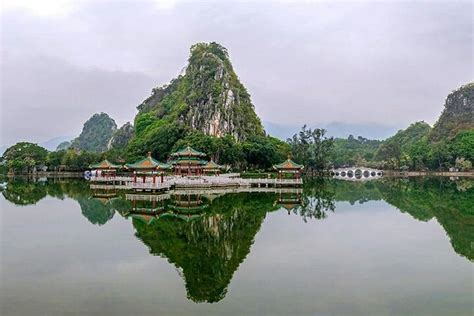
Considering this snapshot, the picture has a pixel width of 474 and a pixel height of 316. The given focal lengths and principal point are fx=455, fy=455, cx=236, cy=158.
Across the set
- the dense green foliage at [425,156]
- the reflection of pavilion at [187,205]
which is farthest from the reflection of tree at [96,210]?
the dense green foliage at [425,156]

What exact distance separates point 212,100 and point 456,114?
6866 centimetres

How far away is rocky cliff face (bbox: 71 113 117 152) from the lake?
125312 millimetres

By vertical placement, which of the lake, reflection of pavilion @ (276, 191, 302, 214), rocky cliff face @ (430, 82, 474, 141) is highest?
rocky cliff face @ (430, 82, 474, 141)

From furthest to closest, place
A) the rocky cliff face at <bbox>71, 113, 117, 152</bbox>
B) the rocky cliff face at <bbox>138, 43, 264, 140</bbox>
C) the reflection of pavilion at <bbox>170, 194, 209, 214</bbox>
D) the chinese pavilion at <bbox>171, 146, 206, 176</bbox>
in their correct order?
the rocky cliff face at <bbox>71, 113, 117, 152</bbox> → the rocky cliff face at <bbox>138, 43, 264, 140</bbox> → the chinese pavilion at <bbox>171, 146, 206, 176</bbox> → the reflection of pavilion at <bbox>170, 194, 209, 214</bbox>

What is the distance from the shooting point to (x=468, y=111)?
363 feet

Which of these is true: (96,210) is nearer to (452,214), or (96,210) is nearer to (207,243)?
(207,243)

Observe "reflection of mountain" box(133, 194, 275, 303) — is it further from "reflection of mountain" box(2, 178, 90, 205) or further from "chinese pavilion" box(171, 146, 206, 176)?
"chinese pavilion" box(171, 146, 206, 176)

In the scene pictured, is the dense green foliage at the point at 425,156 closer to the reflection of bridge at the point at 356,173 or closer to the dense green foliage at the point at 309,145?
the reflection of bridge at the point at 356,173

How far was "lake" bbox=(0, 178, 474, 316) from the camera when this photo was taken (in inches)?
387

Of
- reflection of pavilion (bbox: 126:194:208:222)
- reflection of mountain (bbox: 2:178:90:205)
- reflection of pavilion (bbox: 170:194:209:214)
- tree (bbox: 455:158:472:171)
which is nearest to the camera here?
reflection of pavilion (bbox: 126:194:208:222)

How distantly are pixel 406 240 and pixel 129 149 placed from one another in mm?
55843

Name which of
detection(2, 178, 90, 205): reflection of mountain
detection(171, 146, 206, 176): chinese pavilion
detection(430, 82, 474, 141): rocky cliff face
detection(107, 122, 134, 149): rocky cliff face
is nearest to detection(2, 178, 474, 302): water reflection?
detection(2, 178, 90, 205): reflection of mountain

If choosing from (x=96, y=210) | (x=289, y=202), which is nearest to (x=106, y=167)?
(x=96, y=210)

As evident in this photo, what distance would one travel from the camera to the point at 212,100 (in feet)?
250
